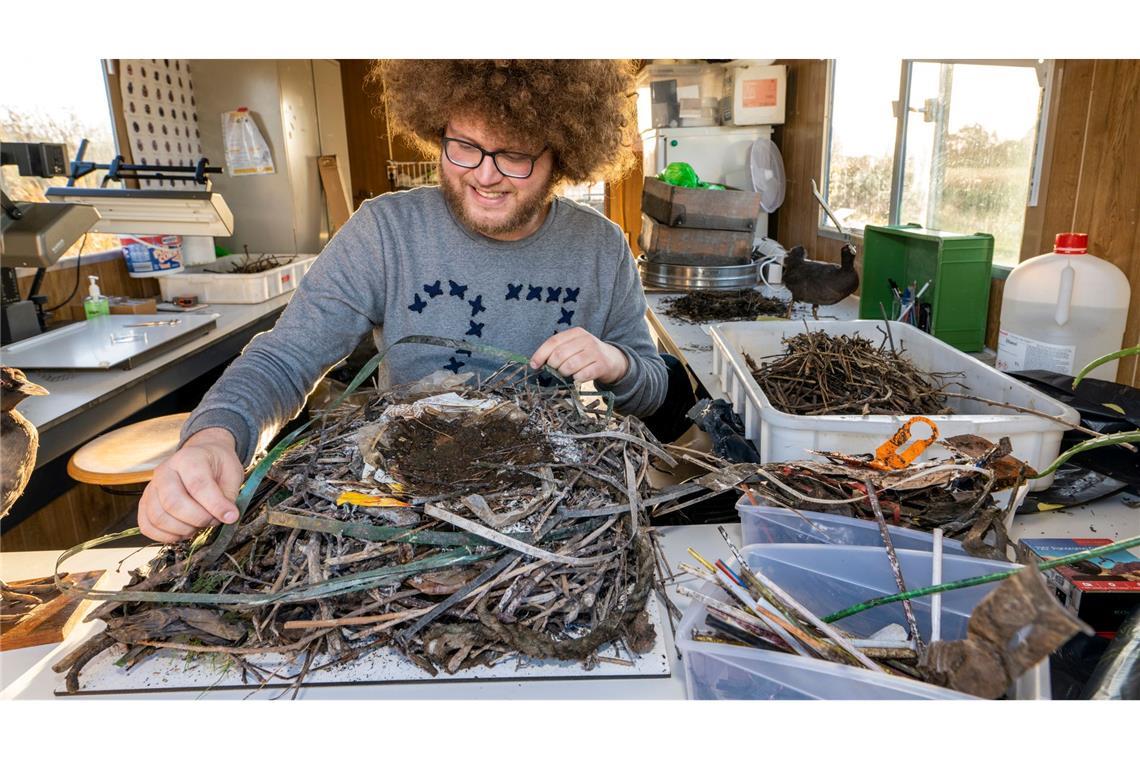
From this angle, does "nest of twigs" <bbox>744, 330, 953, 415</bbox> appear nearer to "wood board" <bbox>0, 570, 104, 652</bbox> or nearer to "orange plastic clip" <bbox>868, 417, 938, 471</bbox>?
"orange plastic clip" <bbox>868, 417, 938, 471</bbox>

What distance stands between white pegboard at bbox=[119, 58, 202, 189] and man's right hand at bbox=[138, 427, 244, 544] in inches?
115

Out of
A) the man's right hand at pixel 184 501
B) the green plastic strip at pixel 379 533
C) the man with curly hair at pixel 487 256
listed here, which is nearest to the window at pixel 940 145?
the man with curly hair at pixel 487 256

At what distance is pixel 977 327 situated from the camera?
2.02m

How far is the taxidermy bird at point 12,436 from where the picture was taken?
0.95m

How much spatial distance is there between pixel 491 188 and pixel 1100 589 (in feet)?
4.09

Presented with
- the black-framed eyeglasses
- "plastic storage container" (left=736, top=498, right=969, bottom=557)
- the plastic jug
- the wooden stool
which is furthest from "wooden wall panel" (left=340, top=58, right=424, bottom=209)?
"plastic storage container" (left=736, top=498, right=969, bottom=557)

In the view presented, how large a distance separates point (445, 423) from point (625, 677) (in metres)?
0.45

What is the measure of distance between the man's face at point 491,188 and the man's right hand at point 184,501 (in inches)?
33.3

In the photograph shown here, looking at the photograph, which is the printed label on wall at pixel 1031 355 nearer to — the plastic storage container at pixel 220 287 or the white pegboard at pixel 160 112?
the plastic storage container at pixel 220 287

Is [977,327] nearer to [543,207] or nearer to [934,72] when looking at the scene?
[934,72]

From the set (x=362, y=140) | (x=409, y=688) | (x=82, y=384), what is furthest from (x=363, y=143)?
(x=409, y=688)

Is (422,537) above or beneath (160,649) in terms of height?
above

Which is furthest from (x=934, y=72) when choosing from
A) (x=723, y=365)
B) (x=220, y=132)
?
(x=220, y=132)

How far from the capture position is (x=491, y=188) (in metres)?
1.52
